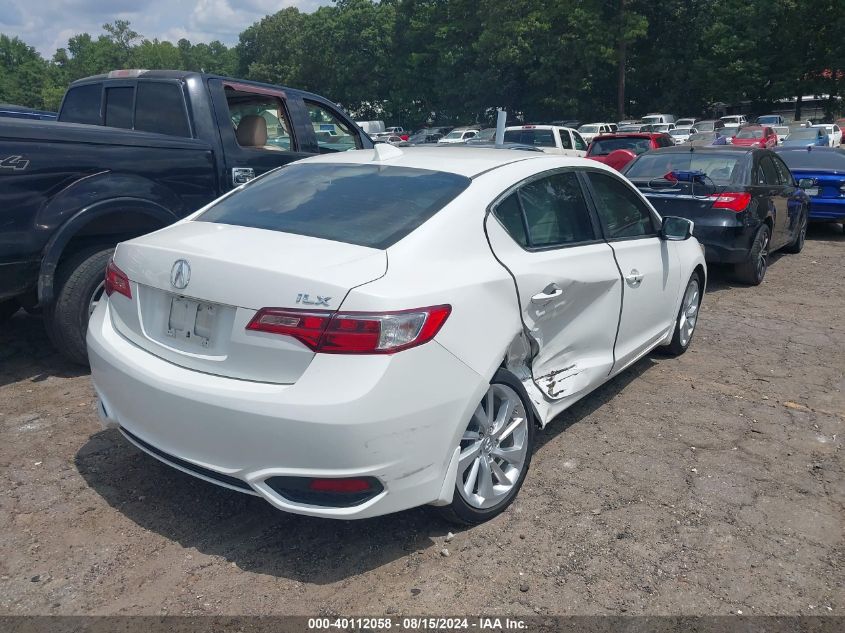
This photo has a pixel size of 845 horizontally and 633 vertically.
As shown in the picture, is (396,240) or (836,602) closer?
(836,602)

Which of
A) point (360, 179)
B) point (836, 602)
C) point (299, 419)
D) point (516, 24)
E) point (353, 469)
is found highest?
point (516, 24)

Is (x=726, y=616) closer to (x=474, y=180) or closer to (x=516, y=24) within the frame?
(x=474, y=180)

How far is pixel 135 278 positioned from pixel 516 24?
159 feet

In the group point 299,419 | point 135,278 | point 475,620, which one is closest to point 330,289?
point 299,419

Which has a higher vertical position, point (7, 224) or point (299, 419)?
point (7, 224)

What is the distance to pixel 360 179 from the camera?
148 inches

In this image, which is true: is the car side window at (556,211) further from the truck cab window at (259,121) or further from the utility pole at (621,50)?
the utility pole at (621,50)

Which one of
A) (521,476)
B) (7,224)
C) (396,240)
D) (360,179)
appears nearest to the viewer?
(396,240)

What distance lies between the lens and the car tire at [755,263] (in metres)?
8.16

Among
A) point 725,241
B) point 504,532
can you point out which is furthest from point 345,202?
point 725,241

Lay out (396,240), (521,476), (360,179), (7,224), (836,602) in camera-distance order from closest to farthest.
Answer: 1. (836,602)
2. (396,240)
3. (521,476)
4. (360,179)
5. (7,224)

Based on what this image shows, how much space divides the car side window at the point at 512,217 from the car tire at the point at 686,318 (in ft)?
7.63

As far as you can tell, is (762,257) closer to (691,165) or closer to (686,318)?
(691,165)

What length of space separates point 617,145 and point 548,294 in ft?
46.8
